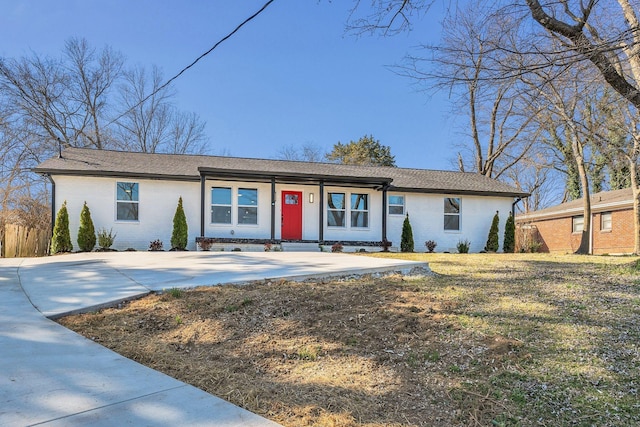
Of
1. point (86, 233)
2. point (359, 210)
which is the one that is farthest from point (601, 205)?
point (86, 233)

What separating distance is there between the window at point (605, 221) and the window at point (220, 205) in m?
19.9

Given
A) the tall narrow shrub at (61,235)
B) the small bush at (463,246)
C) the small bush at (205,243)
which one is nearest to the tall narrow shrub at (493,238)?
the small bush at (463,246)

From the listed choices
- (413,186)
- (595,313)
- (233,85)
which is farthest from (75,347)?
(233,85)

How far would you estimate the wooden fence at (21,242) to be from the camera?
12430 millimetres

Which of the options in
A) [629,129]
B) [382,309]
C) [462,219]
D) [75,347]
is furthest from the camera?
[462,219]

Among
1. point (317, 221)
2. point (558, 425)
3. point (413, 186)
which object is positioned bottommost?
point (558, 425)

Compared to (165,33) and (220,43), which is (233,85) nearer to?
(165,33)

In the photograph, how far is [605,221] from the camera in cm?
2108

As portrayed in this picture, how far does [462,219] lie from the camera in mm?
16078

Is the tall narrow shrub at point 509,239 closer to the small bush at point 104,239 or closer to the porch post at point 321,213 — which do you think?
the porch post at point 321,213

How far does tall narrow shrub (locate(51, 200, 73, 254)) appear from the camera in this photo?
12023 millimetres

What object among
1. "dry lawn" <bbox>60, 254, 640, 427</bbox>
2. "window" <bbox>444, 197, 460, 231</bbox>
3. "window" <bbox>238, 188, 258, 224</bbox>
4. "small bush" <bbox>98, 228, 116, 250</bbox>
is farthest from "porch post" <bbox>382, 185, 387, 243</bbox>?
"small bush" <bbox>98, 228, 116, 250</bbox>

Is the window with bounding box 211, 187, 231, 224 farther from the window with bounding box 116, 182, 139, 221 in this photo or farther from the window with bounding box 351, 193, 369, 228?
the window with bounding box 351, 193, 369, 228

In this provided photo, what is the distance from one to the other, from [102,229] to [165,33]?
6581 mm
